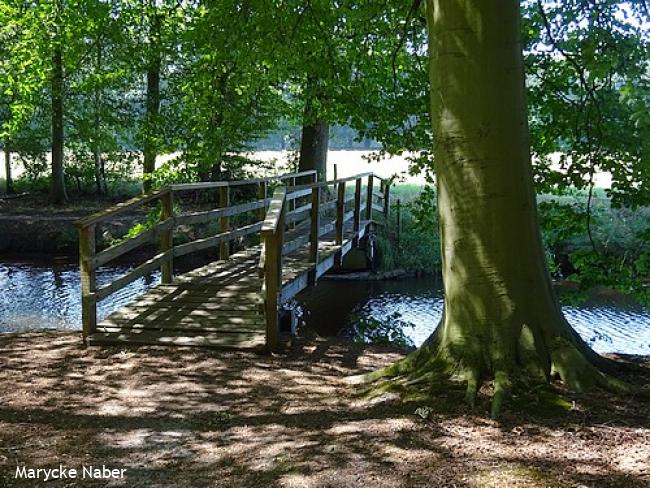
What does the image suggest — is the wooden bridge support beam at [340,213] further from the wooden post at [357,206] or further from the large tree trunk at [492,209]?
the large tree trunk at [492,209]

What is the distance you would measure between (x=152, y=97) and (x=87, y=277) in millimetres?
15250

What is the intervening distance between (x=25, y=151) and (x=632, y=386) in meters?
24.2

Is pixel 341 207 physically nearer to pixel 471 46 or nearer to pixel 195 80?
pixel 195 80

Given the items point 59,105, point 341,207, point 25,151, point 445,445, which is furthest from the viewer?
point 25,151

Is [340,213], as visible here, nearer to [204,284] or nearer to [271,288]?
[204,284]

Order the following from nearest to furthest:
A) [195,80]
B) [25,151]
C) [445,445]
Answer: [445,445] < [195,80] < [25,151]

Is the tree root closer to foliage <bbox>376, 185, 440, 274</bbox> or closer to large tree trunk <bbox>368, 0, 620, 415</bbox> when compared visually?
large tree trunk <bbox>368, 0, 620, 415</bbox>

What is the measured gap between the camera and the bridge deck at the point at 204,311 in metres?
6.61

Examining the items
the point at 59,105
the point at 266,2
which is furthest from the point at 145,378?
the point at 59,105

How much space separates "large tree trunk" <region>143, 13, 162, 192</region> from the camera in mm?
13531

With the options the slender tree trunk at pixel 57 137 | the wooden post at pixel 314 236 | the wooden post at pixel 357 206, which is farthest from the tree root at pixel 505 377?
the slender tree trunk at pixel 57 137

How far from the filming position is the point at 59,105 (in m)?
21.0

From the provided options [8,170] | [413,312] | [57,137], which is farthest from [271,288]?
[8,170]

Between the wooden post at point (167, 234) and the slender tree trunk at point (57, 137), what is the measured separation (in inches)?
539
